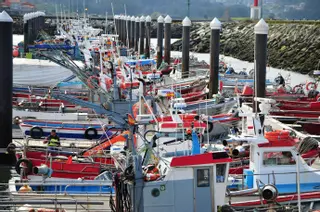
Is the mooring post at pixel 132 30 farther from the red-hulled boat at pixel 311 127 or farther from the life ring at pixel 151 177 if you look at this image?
the life ring at pixel 151 177

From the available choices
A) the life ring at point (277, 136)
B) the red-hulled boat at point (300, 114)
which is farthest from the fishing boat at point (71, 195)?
the red-hulled boat at point (300, 114)

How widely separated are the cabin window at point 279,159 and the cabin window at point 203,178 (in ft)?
8.41

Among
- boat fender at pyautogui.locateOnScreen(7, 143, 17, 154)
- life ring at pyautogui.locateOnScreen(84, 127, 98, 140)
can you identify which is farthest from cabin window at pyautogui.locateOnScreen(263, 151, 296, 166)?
life ring at pyautogui.locateOnScreen(84, 127, 98, 140)

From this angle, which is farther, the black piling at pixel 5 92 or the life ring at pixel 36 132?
the life ring at pixel 36 132

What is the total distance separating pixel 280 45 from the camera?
61.4 meters

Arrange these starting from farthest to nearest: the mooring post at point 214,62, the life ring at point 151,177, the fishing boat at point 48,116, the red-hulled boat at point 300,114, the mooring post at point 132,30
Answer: the mooring post at point 132,30 → the mooring post at point 214,62 → the red-hulled boat at point 300,114 → the fishing boat at point 48,116 → the life ring at point 151,177

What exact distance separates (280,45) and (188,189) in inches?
2017

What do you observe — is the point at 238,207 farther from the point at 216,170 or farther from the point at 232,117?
the point at 232,117

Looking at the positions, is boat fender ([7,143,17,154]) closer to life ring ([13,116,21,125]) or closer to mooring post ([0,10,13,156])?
mooring post ([0,10,13,156])

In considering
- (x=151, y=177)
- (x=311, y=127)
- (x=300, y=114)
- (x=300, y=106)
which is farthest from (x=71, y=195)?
(x=300, y=106)

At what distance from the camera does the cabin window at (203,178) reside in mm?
11875

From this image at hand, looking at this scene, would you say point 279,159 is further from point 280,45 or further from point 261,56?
point 280,45

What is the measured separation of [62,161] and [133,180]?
6249 mm

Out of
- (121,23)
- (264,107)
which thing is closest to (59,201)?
(264,107)
